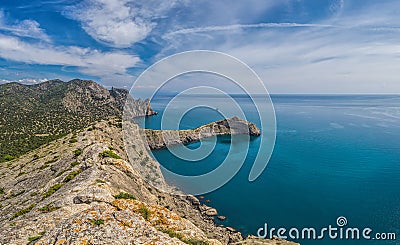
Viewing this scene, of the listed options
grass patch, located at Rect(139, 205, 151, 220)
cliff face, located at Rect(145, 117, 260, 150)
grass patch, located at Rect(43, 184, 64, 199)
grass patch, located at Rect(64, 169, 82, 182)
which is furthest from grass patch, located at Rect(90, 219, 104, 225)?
cliff face, located at Rect(145, 117, 260, 150)

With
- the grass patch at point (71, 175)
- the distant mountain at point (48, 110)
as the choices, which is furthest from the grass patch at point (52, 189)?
the distant mountain at point (48, 110)

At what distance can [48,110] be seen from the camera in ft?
374

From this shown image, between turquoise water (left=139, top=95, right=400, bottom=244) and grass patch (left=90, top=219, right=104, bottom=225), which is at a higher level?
grass patch (left=90, top=219, right=104, bottom=225)

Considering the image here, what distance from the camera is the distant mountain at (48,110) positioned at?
224 ft

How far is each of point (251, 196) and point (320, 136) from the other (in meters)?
67.5

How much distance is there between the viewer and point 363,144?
89812 mm

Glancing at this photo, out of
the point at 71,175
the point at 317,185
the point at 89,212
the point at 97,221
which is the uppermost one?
the point at 89,212

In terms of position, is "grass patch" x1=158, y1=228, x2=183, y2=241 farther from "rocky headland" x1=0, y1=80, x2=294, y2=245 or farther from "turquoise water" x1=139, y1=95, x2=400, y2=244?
"turquoise water" x1=139, y1=95, x2=400, y2=244

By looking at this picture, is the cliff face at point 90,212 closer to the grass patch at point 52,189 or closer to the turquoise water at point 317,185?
the grass patch at point 52,189

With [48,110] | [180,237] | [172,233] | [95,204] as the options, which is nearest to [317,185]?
[180,237]

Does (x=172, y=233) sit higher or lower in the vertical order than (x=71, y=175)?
lower

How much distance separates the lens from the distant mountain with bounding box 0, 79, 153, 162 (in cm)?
6824

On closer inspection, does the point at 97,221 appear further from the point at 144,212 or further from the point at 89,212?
the point at 144,212

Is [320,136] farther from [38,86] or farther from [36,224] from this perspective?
[38,86]
